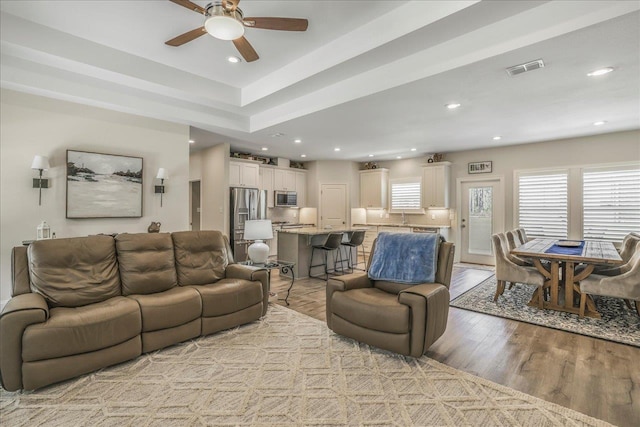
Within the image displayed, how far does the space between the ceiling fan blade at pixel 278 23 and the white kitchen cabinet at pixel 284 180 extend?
6.16m

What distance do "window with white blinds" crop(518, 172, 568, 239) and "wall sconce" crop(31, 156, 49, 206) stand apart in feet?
27.9

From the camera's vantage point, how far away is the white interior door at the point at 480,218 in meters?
7.21

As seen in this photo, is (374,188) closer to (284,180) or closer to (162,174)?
(284,180)

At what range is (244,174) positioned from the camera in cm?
759

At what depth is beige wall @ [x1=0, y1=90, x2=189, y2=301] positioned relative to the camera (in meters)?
3.80

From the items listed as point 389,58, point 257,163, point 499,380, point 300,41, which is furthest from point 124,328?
point 257,163

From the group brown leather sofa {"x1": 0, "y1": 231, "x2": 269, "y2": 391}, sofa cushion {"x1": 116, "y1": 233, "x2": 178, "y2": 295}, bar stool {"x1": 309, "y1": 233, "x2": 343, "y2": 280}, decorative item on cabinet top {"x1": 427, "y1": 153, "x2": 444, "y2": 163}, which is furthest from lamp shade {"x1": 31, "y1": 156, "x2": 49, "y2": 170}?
decorative item on cabinet top {"x1": 427, "y1": 153, "x2": 444, "y2": 163}

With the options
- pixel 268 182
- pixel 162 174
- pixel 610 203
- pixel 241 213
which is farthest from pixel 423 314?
pixel 268 182

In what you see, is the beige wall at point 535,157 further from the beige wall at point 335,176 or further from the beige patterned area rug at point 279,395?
the beige patterned area rug at point 279,395

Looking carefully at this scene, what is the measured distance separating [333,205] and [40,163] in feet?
21.9

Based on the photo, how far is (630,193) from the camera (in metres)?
5.72

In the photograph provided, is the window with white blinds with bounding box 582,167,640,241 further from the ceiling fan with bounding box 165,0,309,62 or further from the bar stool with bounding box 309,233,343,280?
the ceiling fan with bounding box 165,0,309,62

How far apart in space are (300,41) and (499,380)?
12.3ft

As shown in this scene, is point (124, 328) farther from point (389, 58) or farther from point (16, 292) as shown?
point (389, 58)
